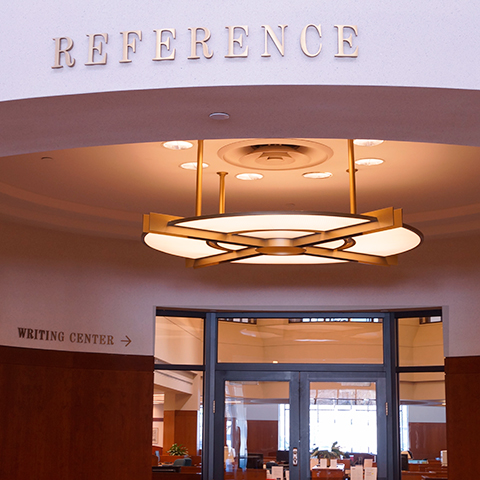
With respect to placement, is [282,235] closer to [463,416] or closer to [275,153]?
[275,153]

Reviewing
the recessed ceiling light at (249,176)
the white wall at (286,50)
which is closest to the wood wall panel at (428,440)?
the recessed ceiling light at (249,176)

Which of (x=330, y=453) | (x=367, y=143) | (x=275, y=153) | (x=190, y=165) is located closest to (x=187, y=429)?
(x=330, y=453)

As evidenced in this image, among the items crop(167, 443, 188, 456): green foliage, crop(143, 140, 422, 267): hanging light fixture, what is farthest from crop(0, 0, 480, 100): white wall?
crop(167, 443, 188, 456): green foliage

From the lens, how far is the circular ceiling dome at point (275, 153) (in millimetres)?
6554

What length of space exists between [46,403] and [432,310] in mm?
5544

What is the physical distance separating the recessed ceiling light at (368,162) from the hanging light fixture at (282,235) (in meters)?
0.77

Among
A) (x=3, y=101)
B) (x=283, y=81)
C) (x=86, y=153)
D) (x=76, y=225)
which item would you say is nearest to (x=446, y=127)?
(x=283, y=81)

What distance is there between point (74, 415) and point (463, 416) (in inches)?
206

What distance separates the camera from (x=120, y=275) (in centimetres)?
1012

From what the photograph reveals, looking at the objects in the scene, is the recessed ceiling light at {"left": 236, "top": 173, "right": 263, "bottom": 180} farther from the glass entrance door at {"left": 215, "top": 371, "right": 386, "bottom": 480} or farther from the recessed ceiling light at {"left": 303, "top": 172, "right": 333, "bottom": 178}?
the glass entrance door at {"left": 215, "top": 371, "right": 386, "bottom": 480}

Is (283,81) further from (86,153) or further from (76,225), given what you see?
(76,225)

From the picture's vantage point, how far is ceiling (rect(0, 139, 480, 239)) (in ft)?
22.7

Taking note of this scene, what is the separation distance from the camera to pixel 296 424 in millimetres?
10516

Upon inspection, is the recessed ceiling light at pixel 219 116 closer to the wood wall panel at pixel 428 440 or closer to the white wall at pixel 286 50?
the white wall at pixel 286 50
